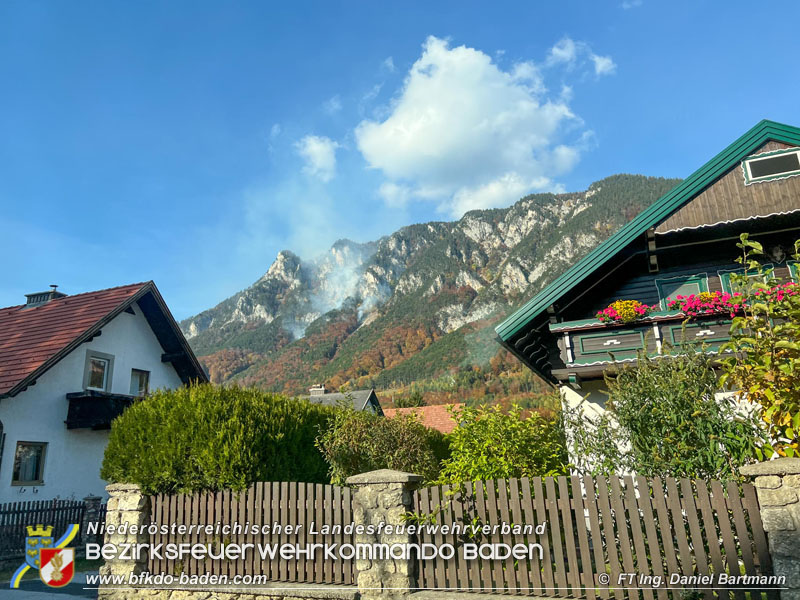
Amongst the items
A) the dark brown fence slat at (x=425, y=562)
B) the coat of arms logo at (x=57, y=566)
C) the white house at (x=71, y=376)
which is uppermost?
the white house at (x=71, y=376)

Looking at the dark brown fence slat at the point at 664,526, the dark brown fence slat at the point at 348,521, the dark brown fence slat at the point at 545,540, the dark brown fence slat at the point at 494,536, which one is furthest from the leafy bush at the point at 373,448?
the dark brown fence slat at the point at 664,526

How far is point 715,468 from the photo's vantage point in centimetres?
659

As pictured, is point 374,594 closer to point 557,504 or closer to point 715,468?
point 557,504

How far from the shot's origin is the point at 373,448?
10.7 m

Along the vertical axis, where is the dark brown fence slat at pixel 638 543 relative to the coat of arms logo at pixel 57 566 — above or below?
above

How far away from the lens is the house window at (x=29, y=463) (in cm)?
1650

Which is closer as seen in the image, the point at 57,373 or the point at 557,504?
the point at 557,504

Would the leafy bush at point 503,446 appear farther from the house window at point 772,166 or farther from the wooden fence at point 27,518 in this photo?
the wooden fence at point 27,518

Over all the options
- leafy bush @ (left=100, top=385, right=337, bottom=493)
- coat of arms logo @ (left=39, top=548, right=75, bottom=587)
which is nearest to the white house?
coat of arms logo @ (left=39, top=548, right=75, bottom=587)

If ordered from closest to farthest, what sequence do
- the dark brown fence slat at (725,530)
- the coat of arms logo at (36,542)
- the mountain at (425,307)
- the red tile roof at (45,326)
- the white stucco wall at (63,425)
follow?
the dark brown fence slat at (725,530)
the coat of arms logo at (36,542)
the white stucco wall at (63,425)
the red tile roof at (45,326)
the mountain at (425,307)

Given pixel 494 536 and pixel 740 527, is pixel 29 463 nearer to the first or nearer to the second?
pixel 494 536

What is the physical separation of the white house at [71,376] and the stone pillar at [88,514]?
8.64ft

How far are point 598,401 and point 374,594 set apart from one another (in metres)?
7.94

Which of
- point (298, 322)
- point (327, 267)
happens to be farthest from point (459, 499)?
point (327, 267)
